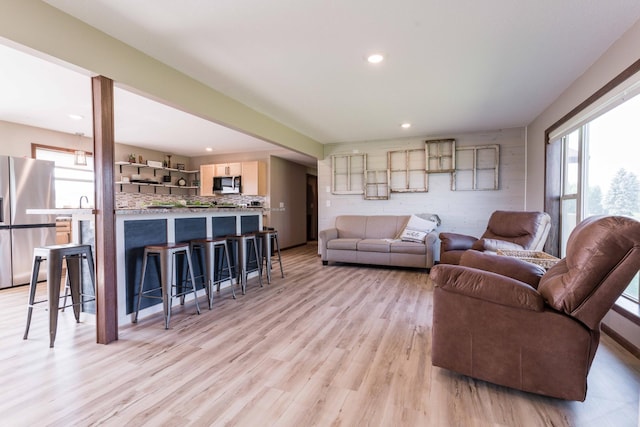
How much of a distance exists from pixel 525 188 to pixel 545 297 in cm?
403

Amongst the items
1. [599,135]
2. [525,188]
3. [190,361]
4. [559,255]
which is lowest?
[190,361]

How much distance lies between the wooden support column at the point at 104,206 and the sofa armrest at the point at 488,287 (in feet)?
7.71

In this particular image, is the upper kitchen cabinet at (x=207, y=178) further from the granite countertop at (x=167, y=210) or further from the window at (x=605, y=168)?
the window at (x=605, y=168)

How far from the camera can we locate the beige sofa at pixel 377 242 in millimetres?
4570

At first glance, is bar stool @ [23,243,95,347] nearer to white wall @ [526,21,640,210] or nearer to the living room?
the living room

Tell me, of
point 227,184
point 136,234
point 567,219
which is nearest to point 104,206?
point 136,234

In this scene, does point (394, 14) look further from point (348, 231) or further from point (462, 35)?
point (348, 231)

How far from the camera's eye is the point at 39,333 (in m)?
2.41

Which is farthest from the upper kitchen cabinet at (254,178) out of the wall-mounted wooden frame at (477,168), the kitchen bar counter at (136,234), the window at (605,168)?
the window at (605,168)

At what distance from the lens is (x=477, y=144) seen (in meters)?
5.05

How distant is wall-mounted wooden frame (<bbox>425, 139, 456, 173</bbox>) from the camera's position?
512 centimetres

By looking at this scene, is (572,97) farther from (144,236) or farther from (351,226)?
(144,236)

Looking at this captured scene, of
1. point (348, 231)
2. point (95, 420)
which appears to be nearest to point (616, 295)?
point (95, 420)

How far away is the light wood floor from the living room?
1397mm
